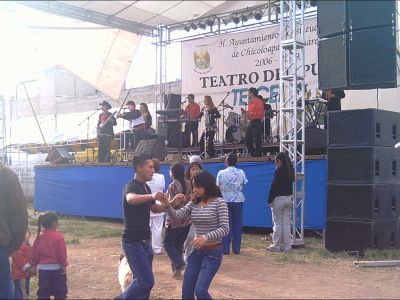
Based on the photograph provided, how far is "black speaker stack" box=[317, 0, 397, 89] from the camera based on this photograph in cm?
672

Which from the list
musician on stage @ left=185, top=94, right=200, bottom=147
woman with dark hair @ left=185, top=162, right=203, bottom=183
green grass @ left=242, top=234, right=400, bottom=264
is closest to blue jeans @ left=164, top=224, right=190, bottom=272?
woman with dark hair @ left=185, top=162, right=203, bottom=183

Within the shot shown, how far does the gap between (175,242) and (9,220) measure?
8.87 ft

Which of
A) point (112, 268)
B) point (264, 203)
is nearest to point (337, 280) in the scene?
point (112, 268)

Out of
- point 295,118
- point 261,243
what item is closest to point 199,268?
point 295,118

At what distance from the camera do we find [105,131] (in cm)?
Result: 1400


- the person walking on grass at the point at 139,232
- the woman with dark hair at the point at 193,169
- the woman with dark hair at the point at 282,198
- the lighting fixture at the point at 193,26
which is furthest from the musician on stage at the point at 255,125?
the person walking on grass at the point at 139,232

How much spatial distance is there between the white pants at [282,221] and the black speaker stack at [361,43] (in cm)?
229

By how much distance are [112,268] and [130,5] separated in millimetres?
5620

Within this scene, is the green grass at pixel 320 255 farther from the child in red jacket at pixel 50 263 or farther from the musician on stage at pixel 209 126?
the child in red jacket at pixel 50 263

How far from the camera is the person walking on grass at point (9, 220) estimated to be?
4.34 metres

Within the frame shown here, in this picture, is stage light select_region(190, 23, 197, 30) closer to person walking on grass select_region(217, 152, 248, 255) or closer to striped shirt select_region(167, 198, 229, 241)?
person walking on grass select_region(217, 152, 248, 255)

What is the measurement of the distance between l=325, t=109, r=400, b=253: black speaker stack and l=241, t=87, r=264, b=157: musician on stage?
8.50 feet

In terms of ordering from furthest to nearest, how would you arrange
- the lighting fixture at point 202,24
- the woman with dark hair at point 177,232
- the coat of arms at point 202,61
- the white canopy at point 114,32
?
the coat of arms at point 202,61, the lighting fixture at point 202,24, the white canopy at point 114,32, the woman with dark hair at point 177,232

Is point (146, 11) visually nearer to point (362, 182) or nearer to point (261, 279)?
point (362, 182)
